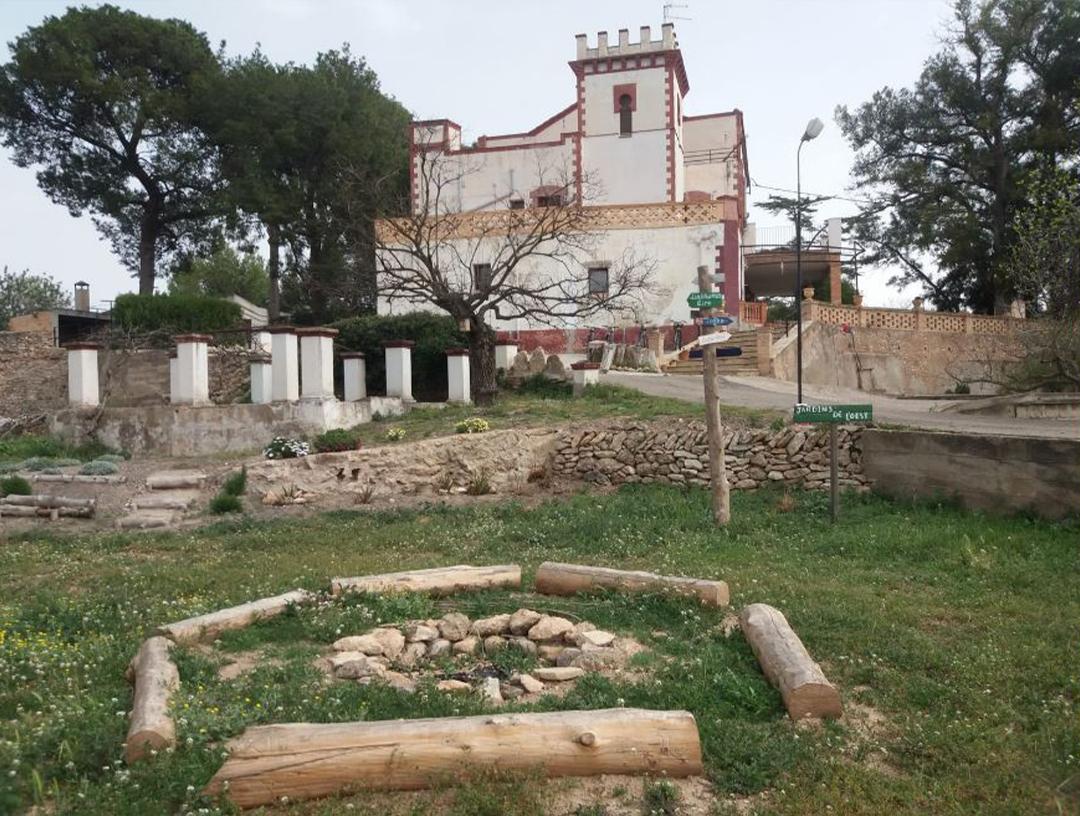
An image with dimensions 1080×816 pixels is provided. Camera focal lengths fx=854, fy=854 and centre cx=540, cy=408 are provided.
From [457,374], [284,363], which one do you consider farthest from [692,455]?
[284,363]

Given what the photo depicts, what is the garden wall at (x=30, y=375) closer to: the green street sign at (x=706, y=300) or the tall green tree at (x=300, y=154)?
the tall green tree at (x=300, y=154)

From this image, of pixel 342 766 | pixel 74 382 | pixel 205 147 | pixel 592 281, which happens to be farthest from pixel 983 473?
pixel 205 147

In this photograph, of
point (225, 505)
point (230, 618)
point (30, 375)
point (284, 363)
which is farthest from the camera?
point (30, 375)

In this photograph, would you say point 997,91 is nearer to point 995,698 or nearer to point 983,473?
point 983,473

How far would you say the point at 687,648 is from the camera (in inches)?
238

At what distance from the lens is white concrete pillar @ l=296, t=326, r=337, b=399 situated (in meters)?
17.1

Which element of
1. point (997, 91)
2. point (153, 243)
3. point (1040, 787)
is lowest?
point (1040, 787)

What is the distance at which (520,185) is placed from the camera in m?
35.4

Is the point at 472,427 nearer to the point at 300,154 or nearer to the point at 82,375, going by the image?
the point at 82,375

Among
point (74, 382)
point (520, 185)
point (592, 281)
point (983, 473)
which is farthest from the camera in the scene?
point (520, 185)

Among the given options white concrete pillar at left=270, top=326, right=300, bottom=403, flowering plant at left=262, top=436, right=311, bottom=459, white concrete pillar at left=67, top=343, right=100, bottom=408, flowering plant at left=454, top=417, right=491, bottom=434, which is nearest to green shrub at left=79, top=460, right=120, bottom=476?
flowering plant at left=262, top=436, right=311, bottom=459

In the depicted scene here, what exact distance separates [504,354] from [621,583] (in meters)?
15.9

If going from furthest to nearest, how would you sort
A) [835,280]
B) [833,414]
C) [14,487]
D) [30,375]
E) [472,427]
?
Result: [835,280] < [30,375] < [472,427] < [14,487] < [833,414]

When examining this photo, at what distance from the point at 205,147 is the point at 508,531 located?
91.8ft
